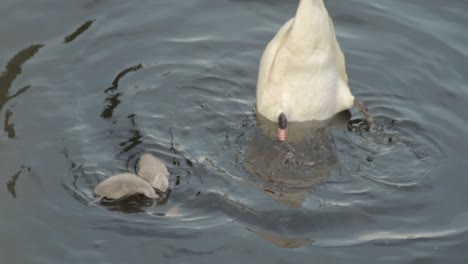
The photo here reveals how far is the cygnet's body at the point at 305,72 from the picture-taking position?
327 inches

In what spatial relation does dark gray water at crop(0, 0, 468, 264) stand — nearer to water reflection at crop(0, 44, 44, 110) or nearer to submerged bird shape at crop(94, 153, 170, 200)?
water reflection at crop(0, 44, 44, 110)

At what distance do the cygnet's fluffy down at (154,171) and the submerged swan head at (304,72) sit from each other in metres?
1.24

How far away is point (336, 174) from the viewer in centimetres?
825

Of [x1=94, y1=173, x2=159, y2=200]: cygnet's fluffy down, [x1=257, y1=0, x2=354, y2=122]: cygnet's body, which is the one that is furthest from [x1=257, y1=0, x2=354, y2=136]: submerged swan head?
[x1=94, y1=173, x2=159, y2=200]: cygnet's fluffy down

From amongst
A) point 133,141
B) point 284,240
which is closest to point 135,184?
point 133,141

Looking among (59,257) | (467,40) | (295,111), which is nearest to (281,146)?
(295,111)

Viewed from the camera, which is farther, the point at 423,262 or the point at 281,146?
the point at 281,146

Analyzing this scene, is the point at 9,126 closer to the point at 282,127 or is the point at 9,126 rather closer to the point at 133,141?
the point at 133,141

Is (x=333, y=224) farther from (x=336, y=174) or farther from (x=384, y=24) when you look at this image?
(x=384, y=24)

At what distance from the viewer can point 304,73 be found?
8.57m

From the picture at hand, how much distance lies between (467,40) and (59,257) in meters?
5.34

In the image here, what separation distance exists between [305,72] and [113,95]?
74.6 inches

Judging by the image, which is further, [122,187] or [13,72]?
[13,72]

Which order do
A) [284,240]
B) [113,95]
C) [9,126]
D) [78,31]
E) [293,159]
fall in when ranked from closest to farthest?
1. [284,240]
2. [293,159]
3. [9,126]
4. [113,95]
5. [78,31]
